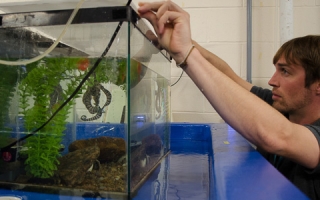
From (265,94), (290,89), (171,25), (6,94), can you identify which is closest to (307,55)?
(290,89)

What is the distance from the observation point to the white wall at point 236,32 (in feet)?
6.00

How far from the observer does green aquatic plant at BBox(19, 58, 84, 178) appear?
70 centimetres

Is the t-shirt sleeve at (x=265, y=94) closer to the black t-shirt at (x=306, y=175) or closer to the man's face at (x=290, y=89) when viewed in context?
the man's face at (x=290, y=89)

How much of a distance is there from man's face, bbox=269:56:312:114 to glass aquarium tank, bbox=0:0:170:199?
2.25ft

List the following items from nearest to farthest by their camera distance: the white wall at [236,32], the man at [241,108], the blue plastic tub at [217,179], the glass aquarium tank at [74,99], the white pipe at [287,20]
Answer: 1. the blue plastic tub at [217,179]
2. the glass aquarium tank at [74,99]
3. the man at [241,108]
4. the white pipe at [287,20]
5. the white wall at [236,32]

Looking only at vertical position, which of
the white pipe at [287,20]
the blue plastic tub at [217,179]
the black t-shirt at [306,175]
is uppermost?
the white pipe at [287,20]

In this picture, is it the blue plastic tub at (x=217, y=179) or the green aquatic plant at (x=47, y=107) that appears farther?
the green aquatic plant at (x=47, y=107)

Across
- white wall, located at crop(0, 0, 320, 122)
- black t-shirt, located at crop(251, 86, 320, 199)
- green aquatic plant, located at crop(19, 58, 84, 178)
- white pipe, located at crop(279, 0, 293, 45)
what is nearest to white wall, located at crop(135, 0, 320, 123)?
white wall, located at crop(0, 0, 320, 122)

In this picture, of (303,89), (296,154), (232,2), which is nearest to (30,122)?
(296,154)

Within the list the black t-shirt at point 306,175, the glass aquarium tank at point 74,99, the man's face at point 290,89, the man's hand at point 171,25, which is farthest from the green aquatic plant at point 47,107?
the man's face at point 290,89

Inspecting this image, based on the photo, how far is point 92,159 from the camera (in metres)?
0.67

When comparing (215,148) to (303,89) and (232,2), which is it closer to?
(303,89)

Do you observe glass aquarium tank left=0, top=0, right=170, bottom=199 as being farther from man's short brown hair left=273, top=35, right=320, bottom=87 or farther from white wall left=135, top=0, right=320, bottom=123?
white wall left=135, top=0, right=320, bottom=123

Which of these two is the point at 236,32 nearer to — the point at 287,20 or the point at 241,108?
the point at 287,20
